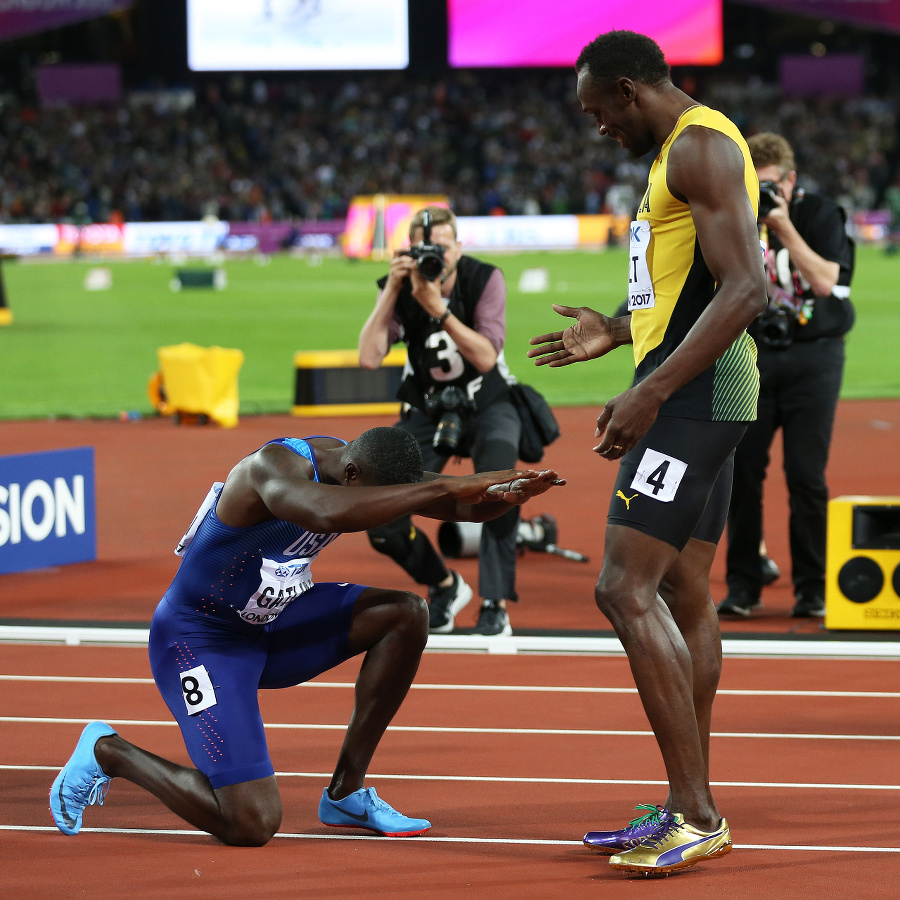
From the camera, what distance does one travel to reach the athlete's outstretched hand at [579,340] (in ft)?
14.2

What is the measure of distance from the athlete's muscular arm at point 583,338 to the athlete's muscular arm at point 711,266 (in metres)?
0.47

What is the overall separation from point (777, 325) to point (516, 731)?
8.06 ft

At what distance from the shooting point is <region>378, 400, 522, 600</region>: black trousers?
6.63m

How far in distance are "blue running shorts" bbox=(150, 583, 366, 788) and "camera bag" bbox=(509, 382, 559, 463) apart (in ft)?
7.83

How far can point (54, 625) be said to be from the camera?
6793 mm

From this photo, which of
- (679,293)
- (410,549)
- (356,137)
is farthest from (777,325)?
(356,137)

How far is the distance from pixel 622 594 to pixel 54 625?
12.0 feet

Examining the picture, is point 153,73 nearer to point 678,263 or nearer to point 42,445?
point 42,445

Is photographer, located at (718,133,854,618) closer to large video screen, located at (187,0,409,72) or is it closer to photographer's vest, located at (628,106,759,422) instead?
photographer's vest, located at (628,106,759,422)

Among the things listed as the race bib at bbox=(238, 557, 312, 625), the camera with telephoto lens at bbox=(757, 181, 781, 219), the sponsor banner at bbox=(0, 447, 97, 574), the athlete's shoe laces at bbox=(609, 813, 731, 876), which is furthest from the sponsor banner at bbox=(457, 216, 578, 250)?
the athlete's shoe laces at bbox=(609, 813, 731, 876)

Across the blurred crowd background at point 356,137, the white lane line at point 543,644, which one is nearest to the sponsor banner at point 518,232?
the blurred crowd background at point 356,137


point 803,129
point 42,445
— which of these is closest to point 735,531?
point 42,445

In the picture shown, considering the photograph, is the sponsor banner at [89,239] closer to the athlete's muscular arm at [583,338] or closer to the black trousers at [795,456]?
the black trousers at [795,456]

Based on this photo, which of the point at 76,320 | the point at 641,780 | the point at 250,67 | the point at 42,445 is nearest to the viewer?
the point at 641,780
